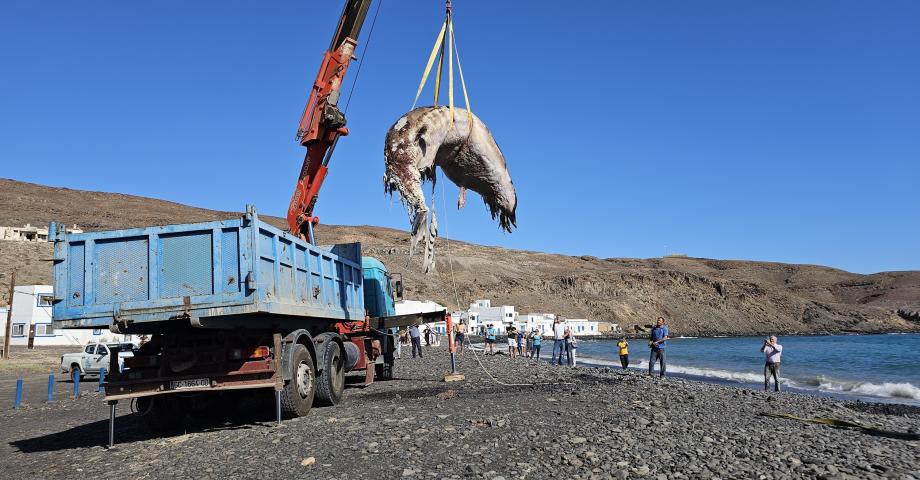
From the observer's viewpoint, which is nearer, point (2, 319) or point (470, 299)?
point (2, 319)

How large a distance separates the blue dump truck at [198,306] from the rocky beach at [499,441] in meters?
0.77

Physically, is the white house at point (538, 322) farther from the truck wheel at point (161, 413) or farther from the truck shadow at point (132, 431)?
the truck wheel at point (161, 413)

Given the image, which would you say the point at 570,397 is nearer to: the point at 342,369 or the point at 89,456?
the point at 342,369

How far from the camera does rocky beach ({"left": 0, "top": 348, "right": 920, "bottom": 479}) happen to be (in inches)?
278

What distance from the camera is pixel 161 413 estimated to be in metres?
11.1

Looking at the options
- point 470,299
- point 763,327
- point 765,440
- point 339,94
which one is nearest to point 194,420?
point 339,94

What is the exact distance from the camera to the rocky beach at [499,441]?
7066mm

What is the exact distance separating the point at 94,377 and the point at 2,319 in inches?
994

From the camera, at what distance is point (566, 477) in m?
6.48

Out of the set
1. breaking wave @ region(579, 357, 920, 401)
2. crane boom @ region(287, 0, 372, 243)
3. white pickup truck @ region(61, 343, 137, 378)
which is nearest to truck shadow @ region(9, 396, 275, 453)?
crane boom @ region(287, 0, 372, 243)

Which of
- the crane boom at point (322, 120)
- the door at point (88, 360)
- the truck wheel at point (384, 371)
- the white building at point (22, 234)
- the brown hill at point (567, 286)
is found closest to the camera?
the crane boom at point (322, 120)

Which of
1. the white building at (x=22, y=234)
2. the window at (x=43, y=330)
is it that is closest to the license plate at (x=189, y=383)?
the window at (x=43, y=330)

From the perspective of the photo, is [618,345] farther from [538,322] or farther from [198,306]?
[538,322]

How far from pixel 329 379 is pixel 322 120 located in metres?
6.07
